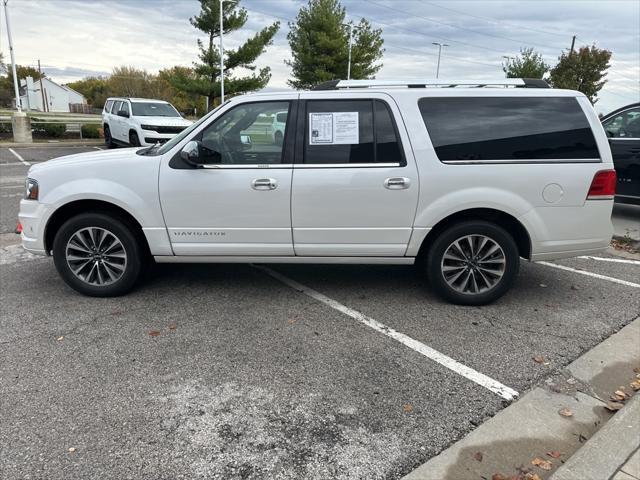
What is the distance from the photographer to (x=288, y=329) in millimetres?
4059

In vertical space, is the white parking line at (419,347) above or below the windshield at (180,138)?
below

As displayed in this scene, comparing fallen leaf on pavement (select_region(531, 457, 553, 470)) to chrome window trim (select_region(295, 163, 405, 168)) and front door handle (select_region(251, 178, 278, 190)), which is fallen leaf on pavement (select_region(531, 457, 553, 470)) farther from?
front door handle (select_region(251, 178, 278, 190))

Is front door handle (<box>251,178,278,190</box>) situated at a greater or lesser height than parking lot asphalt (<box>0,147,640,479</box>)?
greater

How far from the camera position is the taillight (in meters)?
4.22

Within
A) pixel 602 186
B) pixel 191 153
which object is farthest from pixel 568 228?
pixel 191 153

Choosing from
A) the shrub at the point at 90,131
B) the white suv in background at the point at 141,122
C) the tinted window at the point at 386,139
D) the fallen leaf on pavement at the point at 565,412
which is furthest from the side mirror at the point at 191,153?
the shrub at the point at 90,131

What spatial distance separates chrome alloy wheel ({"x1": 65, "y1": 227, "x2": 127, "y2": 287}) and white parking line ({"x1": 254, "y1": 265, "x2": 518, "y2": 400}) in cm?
162

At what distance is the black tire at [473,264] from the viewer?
4359mm

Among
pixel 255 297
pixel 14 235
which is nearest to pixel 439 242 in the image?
pixel 255 297

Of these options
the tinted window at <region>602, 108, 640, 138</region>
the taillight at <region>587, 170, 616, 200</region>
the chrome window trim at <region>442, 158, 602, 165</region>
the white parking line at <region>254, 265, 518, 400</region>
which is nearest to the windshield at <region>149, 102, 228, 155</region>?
the white parking line at <region>254, 265, 518, 400</region>

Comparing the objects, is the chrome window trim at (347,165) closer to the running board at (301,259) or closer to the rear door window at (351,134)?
the rear door window at (351,134)

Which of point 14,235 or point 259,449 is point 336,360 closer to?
point 259,449

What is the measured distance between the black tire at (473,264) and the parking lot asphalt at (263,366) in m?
0.15

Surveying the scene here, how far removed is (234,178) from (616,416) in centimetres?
322
